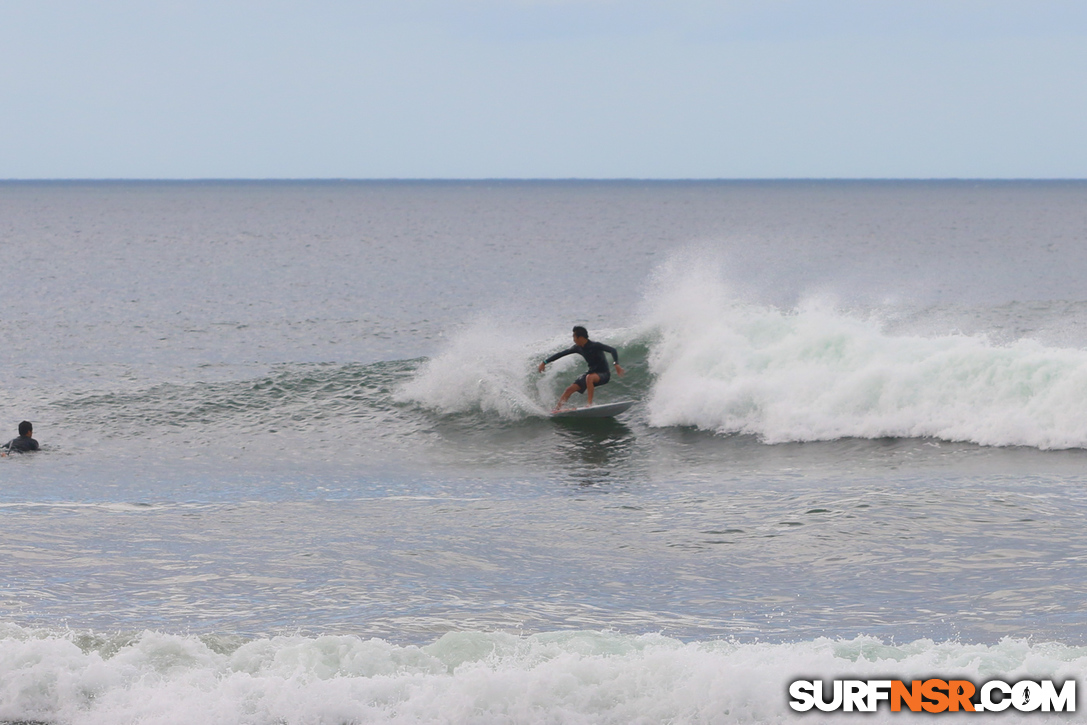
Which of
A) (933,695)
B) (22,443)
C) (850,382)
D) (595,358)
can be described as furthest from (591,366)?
(933,695)

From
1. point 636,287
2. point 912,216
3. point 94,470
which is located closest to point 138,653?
point 94,470

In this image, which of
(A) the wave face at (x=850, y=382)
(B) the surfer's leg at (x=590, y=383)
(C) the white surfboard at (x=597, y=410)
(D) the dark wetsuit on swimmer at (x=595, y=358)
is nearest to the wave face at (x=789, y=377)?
(A) the wave face at (x=850, y=382)

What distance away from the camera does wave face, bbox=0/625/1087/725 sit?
750 cm

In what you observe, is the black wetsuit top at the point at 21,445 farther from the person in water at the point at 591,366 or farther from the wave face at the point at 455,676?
the wave face at the point at 455,676

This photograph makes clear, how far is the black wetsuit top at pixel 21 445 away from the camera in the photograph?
17.2 m

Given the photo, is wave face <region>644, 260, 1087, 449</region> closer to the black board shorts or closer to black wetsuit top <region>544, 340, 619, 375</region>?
the black board shorts

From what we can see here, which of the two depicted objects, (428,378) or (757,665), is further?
(428,378)

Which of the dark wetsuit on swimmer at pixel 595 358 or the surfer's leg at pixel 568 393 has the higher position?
the dark wetsuit on swimmer at pixel 595 358

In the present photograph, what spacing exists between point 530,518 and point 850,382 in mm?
7614

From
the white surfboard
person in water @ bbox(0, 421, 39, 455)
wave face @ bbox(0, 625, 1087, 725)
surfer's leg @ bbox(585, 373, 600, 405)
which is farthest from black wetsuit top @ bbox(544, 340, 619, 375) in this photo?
wave face @ bbox(0, 625, 1087, 725)

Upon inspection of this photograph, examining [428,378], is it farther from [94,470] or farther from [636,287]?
[636,287]

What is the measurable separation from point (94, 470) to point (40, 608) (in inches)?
288

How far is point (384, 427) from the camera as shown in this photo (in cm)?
1972

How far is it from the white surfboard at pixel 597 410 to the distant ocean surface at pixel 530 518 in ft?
1.24
